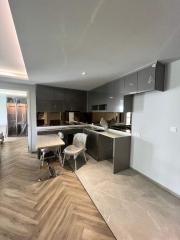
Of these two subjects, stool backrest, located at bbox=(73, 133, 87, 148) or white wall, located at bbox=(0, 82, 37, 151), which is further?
white wall, located at bbox=(0, 82, 37, 151)

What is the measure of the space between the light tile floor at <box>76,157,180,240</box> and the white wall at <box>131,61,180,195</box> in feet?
0.90

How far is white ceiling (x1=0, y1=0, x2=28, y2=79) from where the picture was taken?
1559 mm

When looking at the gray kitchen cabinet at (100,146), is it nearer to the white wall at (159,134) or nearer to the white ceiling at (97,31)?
the white wall at (159,134)

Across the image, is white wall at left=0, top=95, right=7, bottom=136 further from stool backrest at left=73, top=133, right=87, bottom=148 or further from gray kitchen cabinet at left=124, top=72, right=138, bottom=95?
gray kitchen cabinet at left=124, top=72, right=138, bottom=95

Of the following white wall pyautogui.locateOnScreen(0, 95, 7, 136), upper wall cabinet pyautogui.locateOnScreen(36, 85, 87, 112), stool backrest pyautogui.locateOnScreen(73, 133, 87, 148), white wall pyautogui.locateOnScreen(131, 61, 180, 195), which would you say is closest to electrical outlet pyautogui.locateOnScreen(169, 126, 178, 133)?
white wall pyautogui.locateOnScreen(131, 61, 180, 195)

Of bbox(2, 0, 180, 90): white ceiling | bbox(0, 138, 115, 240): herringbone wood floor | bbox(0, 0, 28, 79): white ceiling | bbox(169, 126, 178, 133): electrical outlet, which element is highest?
bbox(0, 0, 28, 79): white ceiling

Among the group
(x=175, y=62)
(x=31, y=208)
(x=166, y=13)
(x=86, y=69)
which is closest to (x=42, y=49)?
(x=86, y=69)

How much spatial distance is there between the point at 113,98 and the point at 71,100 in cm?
191

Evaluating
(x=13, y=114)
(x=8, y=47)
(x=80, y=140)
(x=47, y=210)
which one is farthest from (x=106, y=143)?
(x=13, y=114)

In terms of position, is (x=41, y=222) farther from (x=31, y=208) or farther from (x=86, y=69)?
(x=86, y=69)

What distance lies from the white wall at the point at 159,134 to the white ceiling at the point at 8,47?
263 cm

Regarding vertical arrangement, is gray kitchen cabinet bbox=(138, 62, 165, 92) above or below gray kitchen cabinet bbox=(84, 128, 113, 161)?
above

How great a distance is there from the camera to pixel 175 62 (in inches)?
94.0

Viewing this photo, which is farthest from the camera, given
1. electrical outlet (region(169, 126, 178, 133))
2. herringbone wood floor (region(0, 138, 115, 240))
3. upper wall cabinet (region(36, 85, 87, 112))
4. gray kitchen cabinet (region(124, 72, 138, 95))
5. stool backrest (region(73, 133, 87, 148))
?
upper wall cabinet (region(36, 85, 87, 112))
